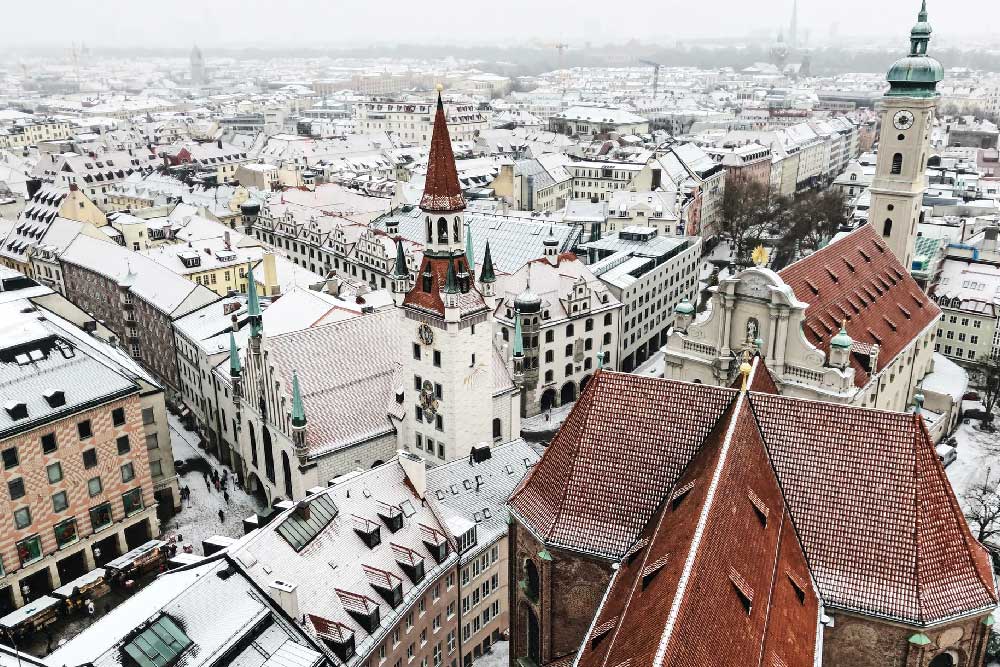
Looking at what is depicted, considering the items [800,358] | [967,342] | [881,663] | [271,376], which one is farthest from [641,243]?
[881,663]

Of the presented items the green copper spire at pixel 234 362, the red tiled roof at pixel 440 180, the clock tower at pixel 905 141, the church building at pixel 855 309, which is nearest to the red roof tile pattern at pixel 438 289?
the red tiled roof at pixel 440 180

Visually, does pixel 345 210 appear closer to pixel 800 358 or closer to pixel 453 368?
pixel 453 368

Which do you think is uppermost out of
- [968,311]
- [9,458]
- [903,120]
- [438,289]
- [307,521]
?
[903,120]

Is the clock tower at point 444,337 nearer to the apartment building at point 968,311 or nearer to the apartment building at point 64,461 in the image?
the apartment building at point 64,461

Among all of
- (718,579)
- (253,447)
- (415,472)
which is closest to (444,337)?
(415,472)

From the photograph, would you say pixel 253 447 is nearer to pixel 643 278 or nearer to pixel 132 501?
pixel 132 501

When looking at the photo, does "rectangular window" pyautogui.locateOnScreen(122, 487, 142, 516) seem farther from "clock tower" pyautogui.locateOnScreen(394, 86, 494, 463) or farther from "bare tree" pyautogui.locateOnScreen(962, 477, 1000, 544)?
"bare tree" pyautogui.locateOnScreen(962, 477, 1000, 544)
